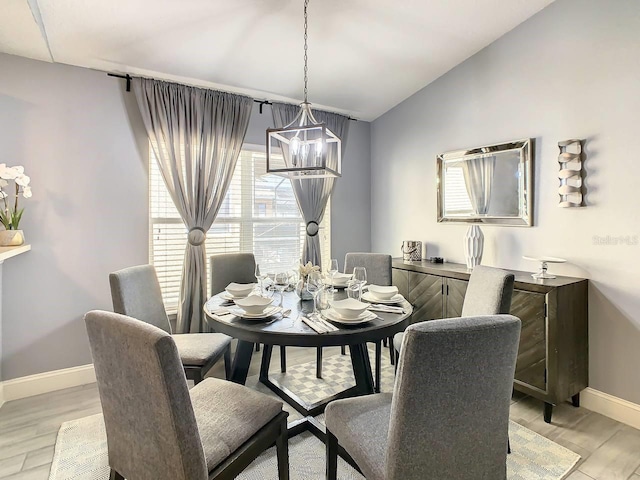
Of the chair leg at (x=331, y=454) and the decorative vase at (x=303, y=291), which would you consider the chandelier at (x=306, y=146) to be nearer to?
the decorative vase at (x=303, y=291)

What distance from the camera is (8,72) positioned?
259 centimetres

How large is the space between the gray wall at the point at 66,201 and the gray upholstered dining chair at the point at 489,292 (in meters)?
2.49

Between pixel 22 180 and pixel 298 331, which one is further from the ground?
pixel 22 180

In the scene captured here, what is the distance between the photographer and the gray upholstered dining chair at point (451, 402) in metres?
1.09

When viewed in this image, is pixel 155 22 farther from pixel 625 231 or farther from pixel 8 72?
pixel 625 231

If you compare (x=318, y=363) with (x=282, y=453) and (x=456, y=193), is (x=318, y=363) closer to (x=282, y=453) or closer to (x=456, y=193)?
(x=282, y=453)

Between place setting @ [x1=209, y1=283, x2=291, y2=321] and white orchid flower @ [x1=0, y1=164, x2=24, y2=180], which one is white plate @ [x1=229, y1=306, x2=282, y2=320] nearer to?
place setting @ [x1=209, y1=283, x2=291, y2=321]

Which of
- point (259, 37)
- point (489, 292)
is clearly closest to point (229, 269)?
point (259, 37)

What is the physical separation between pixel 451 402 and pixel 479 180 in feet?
8.43

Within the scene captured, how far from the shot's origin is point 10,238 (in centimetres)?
239

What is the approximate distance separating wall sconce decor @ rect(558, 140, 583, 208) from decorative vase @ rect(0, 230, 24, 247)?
12.6 ft

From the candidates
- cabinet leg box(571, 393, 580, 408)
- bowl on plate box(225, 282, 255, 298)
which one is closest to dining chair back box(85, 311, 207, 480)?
bowl on plate box(225, 282, 255, 298)

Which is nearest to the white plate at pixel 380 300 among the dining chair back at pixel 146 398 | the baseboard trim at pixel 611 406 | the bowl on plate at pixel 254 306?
the bowl on plate at pixel 254 306

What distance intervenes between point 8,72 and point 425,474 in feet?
11.7
